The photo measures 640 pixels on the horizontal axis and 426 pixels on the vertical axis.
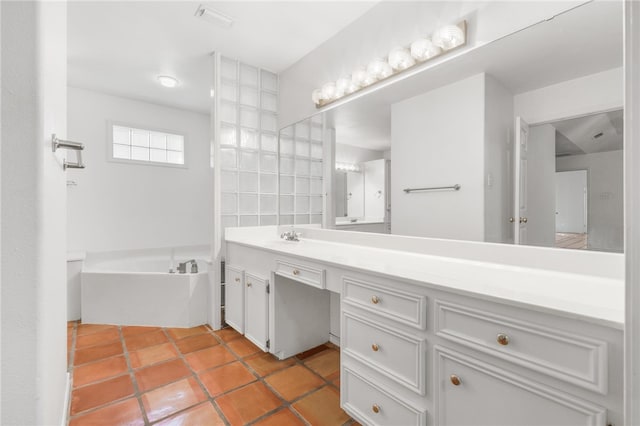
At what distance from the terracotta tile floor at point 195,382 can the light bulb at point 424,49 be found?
1.92 metres

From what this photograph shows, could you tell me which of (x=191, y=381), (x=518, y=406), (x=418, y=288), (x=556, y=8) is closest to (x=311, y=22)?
(x=556, y=8)

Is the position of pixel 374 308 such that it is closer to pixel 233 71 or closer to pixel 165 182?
pixel 233 71

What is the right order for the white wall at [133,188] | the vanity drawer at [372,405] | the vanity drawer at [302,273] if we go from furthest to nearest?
the white wall at [133,188] < the vanity drawer at [302,273] < the vanity drawer at [372,405]

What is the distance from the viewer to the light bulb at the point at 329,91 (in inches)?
85.7

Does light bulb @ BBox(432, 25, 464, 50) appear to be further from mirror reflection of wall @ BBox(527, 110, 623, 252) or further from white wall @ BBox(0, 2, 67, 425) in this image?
white wall @ BBox(0, 2, 67, 425)

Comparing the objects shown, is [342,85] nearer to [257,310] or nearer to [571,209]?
[571,209]

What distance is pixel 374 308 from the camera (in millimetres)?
1178

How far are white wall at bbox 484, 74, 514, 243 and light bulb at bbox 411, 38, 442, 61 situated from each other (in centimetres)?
34

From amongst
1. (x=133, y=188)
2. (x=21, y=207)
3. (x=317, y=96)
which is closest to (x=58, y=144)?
(x=21, y=207)

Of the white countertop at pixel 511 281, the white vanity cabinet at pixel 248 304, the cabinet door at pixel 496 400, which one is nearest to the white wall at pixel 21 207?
the white countertop at pixel 511 281

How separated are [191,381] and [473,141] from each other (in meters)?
2.06

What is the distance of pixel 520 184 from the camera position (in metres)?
1.26

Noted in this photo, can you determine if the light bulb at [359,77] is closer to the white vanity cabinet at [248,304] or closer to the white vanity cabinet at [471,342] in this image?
the white vanity cabinet at [471,342]

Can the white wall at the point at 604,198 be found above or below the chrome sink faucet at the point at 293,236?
above
